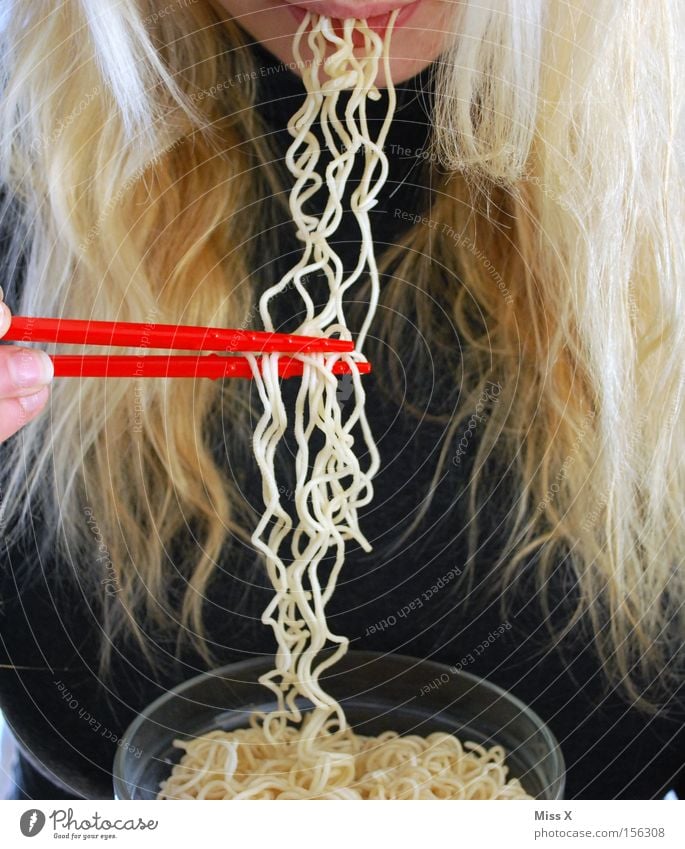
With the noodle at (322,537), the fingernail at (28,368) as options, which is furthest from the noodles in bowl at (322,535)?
the fingernail at (28,368)

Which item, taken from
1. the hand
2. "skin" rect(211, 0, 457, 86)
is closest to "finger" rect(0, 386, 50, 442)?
the hand

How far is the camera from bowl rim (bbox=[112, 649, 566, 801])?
48cm

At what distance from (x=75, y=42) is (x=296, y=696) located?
0.43m

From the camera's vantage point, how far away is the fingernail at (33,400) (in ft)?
1.42

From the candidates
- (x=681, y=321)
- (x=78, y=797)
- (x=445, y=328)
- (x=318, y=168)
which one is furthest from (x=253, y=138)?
(x=78, y=797)

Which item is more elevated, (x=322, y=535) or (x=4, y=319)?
(x=4, y=319)

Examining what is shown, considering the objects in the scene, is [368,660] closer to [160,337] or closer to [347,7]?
[160,337]

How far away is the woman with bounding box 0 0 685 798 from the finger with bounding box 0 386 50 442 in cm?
12

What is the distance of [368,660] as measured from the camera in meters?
0.56

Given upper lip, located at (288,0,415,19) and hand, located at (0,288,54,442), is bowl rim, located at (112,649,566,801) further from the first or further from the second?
upper lip, located at (288,0,415,19)

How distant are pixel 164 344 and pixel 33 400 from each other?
78 millimetres

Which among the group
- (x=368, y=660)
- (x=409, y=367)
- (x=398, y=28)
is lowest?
(x=368, y=660)

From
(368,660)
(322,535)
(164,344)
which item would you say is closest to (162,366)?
(164,344)
